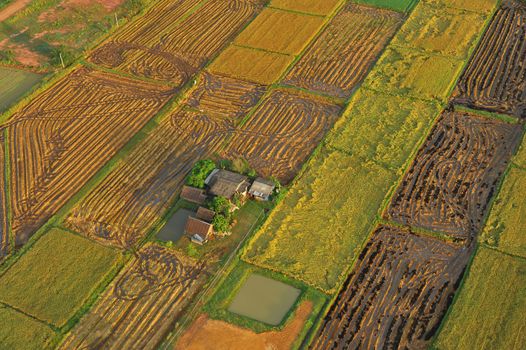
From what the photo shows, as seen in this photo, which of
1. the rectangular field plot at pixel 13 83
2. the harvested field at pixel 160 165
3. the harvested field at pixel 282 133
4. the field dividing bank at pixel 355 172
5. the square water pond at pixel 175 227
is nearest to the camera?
the field dividing bank at pixel 355 172

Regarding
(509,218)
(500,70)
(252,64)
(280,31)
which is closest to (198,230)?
(509,218)

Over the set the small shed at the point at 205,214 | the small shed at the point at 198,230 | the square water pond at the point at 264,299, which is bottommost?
the square water pond at the point at 264,299

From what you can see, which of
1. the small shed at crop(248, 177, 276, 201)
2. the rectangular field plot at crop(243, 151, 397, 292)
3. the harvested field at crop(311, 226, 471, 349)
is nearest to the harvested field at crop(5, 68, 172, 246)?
the small shed at crop(248, 177, 276, 201)

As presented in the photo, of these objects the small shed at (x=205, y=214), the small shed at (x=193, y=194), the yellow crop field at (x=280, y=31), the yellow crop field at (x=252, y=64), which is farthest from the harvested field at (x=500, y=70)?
the small shed at (x=205, y=214)

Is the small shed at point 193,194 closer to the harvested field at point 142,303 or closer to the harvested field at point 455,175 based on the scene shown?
the harvested field at point 142,303

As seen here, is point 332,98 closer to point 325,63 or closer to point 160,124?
point 325,63

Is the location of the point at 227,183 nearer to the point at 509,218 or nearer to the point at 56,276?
the point at 56,276

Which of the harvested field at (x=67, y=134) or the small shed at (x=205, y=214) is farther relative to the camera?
the harvested field at (x=67, y=134)
